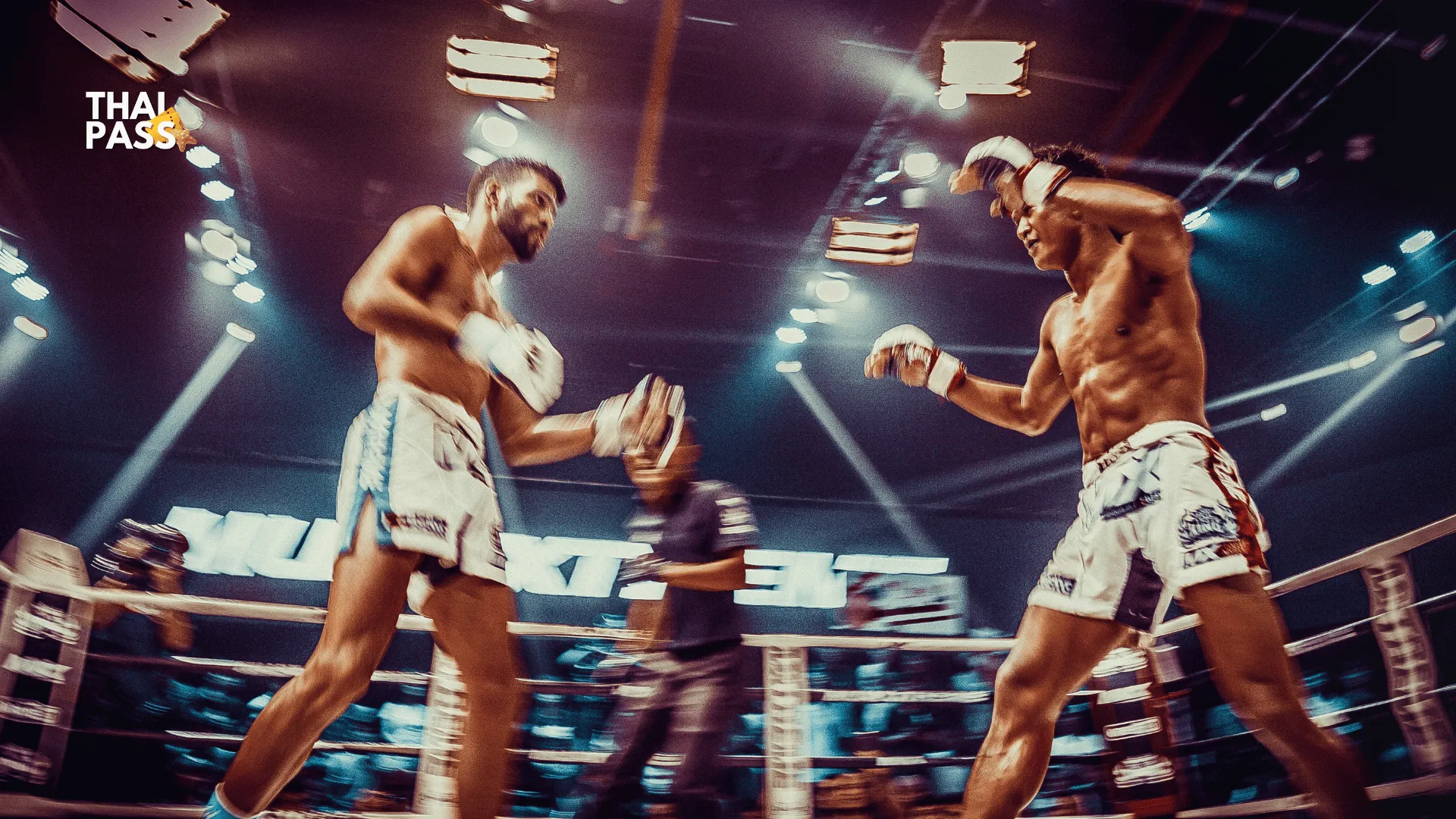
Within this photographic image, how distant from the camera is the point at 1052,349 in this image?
7.52 feet

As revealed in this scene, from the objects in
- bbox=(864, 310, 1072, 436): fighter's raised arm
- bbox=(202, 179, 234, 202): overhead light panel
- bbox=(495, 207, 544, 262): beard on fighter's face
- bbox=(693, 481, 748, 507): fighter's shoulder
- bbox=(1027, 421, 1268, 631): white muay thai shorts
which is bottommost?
bbox=(1027, 421, 1268, 631): white muay thai shorts

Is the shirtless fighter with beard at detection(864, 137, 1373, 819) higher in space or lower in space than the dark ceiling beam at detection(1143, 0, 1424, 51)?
lower

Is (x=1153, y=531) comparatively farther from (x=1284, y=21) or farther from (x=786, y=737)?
(x=1284, y=21)

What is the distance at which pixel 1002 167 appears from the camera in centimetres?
222

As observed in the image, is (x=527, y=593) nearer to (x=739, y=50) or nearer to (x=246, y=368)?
(x=246, y=368)

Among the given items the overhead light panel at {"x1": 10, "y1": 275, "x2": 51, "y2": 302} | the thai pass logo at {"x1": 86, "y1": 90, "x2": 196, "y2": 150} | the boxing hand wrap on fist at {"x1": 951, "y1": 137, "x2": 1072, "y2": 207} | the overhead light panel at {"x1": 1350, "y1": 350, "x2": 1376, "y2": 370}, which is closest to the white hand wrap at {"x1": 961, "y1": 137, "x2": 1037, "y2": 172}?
the boxing hand wrap on fist at {"x1": 951, "y1": 137, "x2": 1072, "y2": 207}

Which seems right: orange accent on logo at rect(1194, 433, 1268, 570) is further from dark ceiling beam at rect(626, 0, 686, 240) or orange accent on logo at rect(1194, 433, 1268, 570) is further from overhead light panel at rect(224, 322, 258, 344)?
overhead light panel at rect(224, 322, 258, 344)

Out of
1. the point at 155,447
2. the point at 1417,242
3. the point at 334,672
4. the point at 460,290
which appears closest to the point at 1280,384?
the point at 1417,242

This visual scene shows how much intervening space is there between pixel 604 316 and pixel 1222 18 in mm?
5361

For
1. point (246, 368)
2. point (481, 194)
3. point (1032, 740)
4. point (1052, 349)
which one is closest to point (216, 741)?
Answer: point (481, 194)

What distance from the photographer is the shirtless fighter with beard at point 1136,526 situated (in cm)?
156

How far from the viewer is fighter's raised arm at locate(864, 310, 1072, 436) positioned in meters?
2.31

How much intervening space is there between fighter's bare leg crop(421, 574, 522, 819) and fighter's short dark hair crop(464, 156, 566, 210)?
42.4 inches

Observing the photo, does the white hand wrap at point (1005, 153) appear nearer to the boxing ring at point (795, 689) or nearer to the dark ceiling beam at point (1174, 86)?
the boxing ring at point (795, 689)
